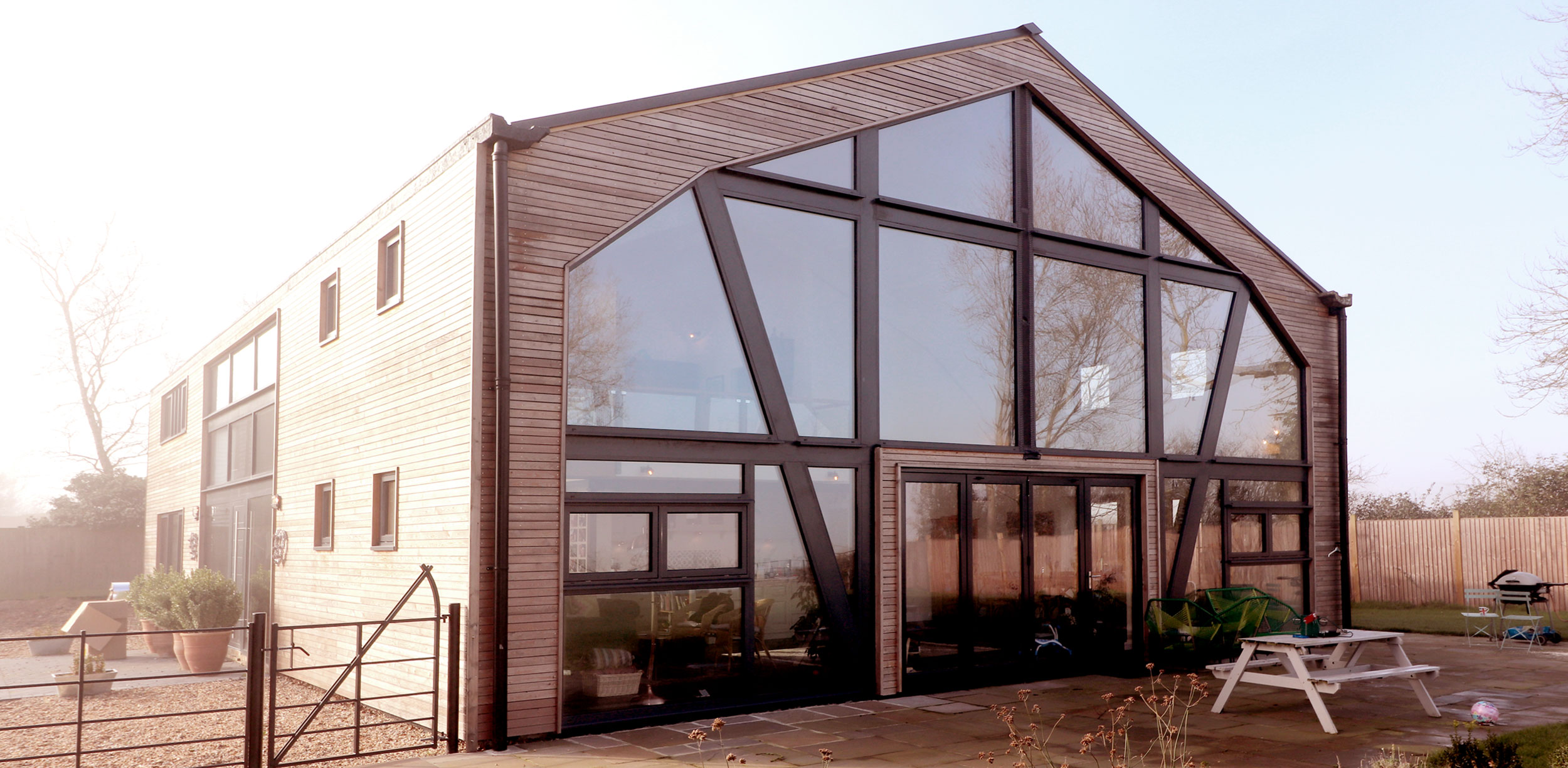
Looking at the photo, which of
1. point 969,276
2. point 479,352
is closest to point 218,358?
point 479,352

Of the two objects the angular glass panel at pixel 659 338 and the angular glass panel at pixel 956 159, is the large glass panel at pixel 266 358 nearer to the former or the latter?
the angular glass panel at pixel 659 338

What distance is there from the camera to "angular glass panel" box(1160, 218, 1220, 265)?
38.1 feet

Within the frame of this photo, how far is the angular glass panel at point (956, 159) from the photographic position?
9.67 meters

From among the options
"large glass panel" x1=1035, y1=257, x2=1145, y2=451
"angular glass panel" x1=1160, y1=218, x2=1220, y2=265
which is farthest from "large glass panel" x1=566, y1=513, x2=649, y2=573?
"angular glass panel" x1=1160, y1=218, x2=1220, y2=265

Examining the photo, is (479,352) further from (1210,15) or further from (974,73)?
(1210,15)

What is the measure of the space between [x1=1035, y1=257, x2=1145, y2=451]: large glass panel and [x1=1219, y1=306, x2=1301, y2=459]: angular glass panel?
1.52 m

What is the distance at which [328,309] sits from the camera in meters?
10.8

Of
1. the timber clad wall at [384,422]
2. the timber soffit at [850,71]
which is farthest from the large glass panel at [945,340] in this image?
the timber clad wall at [384,422]

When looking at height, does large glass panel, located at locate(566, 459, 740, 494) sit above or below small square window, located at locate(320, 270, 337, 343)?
below

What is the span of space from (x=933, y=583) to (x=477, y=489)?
13.6 feet

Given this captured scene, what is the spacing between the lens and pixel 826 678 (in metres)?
8.73

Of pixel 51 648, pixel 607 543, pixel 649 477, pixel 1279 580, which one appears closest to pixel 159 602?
pixel 51 648

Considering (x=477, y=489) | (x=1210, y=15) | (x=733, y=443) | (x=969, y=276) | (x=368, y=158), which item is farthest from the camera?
(x=368, y=158)

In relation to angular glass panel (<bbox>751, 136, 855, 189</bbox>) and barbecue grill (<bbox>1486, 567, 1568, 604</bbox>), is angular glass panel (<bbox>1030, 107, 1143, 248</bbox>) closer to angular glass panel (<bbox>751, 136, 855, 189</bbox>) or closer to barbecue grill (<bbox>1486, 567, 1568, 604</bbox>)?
angular glass panel (<bbox>751, 136, 855, 189</bbox>)
